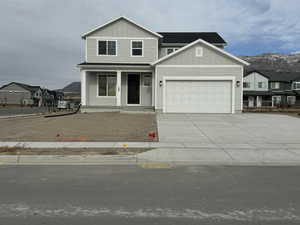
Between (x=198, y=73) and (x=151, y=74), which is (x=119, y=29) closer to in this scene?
(x=151, y=74)

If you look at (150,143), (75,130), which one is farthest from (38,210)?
(75,130)

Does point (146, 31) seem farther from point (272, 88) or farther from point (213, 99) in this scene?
point (272, 88)

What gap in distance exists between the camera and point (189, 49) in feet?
61.4

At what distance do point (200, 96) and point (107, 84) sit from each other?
8.32m

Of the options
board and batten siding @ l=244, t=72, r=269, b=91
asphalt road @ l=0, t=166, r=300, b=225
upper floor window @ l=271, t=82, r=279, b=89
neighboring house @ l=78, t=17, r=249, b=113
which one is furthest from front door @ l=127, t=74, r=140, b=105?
upper floor window @ l=271, t=82, r=279, b=89

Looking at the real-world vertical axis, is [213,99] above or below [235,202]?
above

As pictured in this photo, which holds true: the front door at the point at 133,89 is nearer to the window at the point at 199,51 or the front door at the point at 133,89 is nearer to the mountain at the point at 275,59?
the window at the point at 199,51

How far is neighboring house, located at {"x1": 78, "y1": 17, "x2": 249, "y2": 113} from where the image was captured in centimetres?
1870

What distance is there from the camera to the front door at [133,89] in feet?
70.9

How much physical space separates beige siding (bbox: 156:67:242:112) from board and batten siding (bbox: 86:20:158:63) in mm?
3236

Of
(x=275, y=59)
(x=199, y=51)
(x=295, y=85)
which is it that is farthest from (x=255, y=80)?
(x=275, y=59)

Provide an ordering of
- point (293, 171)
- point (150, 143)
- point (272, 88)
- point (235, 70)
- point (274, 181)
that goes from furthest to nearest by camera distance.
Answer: point (272, 88) → point (235, 70) → point (150, 143) → point (293, 171) → point (274, 181)

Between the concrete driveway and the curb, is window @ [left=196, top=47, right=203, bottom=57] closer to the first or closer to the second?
the concrete driveway

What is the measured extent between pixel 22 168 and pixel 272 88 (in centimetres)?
5742
